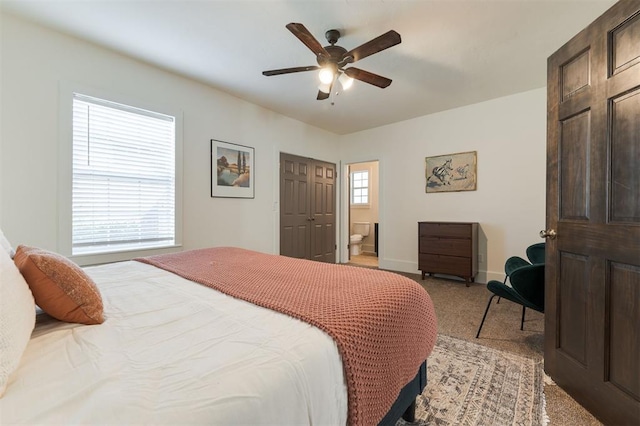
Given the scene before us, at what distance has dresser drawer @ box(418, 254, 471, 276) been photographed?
147 inches

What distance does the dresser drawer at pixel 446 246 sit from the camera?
3.73 meters

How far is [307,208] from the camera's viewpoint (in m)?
4.80

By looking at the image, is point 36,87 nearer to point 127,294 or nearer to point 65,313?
point 127,294

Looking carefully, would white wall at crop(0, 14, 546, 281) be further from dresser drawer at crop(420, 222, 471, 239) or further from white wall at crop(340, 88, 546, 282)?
dresser drawer at crop(420, 222, 471, 239)

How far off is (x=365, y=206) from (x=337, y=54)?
4729 mm

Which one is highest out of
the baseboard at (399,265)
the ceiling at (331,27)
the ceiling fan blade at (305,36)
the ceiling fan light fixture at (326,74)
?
the ceiling at (331,27)

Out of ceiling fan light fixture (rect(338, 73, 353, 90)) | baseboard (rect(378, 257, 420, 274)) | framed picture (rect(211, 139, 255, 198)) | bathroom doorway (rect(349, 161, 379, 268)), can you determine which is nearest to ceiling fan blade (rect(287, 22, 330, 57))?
ceiling fan light fixture (rect(338, 73, 353, 90))

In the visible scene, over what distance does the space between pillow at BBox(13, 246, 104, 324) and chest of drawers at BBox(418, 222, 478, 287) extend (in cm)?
386

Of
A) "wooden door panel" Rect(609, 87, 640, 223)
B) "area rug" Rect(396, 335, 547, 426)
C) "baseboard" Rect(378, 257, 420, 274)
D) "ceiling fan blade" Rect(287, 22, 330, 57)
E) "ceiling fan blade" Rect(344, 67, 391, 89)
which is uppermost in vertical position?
"ceiling fan blade" Rect(287, 22, 330, 57)

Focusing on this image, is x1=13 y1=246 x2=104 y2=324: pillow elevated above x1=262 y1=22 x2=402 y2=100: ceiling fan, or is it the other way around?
x1=262 y1=22 x2=402 y2=100: ceiling fan

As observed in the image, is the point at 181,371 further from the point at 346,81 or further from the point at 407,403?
the point at 346,81

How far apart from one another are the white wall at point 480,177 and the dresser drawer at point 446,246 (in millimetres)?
423

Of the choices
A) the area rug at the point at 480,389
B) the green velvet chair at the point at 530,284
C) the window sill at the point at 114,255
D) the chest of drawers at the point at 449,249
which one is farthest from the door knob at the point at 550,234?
the window sill at the point at 114,255

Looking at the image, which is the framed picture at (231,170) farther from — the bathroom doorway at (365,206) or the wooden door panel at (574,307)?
the wooden door panel at (574,307)
